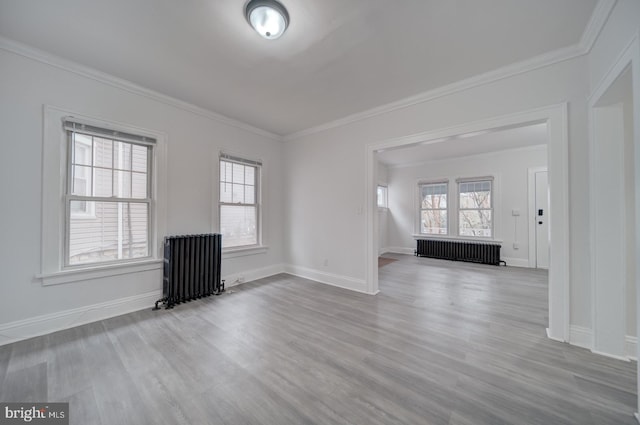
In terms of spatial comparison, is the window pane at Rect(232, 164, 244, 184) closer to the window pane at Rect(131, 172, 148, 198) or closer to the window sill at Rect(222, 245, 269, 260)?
the window sill at Rect(222, 245, 269, 260)

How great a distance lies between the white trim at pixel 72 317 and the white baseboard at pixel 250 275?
3.18ft

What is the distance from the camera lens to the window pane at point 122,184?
283 centimetres

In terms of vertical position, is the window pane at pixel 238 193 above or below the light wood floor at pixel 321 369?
above

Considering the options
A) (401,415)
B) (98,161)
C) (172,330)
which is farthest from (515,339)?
(98,161)

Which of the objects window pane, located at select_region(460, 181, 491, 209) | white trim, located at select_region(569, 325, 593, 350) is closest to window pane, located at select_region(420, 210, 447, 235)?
window pane, located at select_region(460, 181, 491, 209)

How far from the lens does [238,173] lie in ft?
13.5

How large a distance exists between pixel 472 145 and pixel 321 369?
Result: 551cm

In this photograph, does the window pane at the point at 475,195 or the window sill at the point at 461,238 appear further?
the window pane at the point at 475,195

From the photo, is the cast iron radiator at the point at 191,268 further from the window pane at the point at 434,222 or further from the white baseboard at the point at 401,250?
the window pane at the point at 434,222

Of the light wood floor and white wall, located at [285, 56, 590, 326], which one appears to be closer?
the light wood floor

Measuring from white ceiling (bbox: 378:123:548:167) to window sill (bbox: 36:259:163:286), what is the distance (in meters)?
3.94

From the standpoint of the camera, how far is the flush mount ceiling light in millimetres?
1723

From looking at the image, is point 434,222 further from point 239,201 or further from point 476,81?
point 239,201

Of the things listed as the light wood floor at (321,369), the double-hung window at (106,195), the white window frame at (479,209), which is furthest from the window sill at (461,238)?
the double-hung window at (106,195)
